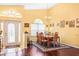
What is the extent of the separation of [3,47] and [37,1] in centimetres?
151

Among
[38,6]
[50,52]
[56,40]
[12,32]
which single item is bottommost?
[50,52]

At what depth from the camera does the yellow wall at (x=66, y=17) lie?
351 centimetres

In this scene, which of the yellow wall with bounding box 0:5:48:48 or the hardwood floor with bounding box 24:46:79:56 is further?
the hardwood floor with bounding box 24:46:79:56

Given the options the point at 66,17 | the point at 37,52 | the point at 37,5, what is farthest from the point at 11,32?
the point at 66,17

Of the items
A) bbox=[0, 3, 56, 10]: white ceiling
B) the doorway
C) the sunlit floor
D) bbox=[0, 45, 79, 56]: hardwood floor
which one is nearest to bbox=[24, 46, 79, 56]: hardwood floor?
bbox=[0, 45, 79, 56]: hardwood floor

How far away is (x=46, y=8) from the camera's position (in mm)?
3605

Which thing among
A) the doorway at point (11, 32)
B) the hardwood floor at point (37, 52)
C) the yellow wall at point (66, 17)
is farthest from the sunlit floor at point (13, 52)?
the yellow wall at point (66, 17)

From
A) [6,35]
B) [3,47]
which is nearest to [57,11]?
[6,35]

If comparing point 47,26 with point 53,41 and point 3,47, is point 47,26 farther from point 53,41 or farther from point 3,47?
point 3,47

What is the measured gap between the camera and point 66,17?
357 centimetres

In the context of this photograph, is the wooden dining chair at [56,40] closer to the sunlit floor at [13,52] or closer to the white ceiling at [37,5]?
the white ceiling at [37,5]

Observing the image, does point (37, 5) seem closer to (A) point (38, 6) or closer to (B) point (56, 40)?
Answer: (A) point (38, 6)

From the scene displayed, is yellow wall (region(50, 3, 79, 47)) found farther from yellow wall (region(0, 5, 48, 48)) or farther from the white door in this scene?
the white door

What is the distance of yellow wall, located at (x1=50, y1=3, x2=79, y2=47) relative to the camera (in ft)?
→ 11.5
